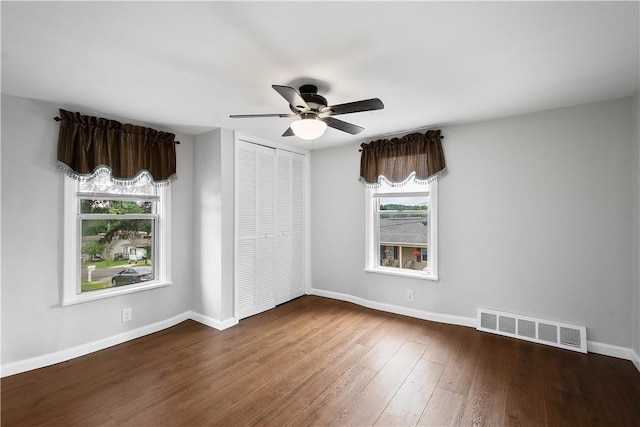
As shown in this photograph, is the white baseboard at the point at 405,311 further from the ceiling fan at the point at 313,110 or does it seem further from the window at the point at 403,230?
the ceiling fan at the point at 313,110

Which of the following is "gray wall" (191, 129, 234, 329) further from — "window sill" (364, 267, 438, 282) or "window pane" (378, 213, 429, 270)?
"window pane" (378, 213, 429, 270)

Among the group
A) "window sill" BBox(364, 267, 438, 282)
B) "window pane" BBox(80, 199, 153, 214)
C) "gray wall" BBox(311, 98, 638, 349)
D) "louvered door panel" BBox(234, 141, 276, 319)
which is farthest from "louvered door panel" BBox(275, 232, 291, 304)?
"window pane" BBox(80, 199, 153, 214)

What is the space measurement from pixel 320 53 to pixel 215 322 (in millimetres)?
3155

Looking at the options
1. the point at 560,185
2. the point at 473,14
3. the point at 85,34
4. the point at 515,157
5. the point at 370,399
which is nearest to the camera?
the point at 473,14

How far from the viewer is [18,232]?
8.35ft

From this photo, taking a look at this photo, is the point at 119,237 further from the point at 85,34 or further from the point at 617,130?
the point at 617,130

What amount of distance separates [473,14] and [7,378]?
4.32m

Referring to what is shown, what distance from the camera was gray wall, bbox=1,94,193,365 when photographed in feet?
8.21

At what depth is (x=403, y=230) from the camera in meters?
4.06

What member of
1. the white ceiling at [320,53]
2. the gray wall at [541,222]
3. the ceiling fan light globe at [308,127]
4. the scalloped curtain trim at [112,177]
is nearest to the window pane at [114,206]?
the scalloped curtain trim at [112,177]

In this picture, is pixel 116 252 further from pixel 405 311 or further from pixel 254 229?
pixel 405 311

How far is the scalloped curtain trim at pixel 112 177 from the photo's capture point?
2.77 meters

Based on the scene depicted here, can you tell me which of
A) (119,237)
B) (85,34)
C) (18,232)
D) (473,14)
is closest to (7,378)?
(18,232)

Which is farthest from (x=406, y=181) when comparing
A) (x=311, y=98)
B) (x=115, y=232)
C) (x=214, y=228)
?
(x=115, y=232)
